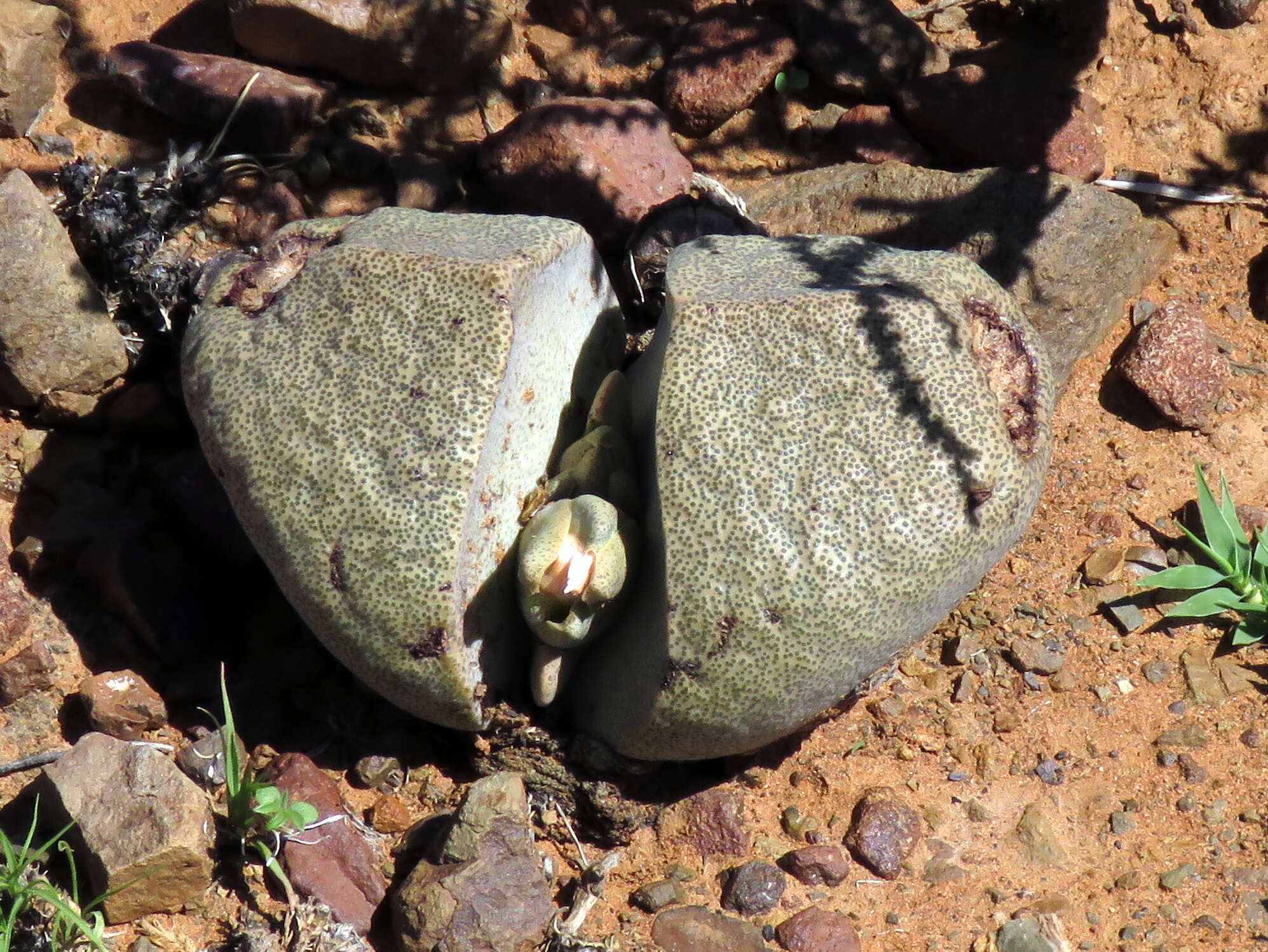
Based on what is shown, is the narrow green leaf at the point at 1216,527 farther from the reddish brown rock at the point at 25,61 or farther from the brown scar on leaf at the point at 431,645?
the reddish brown rock at the point at 25,61

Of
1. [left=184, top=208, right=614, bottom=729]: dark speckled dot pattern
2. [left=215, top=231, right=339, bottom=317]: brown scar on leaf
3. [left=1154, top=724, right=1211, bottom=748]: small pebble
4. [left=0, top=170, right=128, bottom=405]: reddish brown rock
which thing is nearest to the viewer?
[left=184, top=208, right=614, bottom=729]: dark speckled dot pattern

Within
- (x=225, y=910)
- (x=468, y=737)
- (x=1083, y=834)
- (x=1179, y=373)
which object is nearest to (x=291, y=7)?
(x=468, y=737)

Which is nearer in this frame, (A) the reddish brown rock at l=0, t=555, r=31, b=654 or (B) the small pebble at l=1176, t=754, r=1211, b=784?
(B) the small pebble at l=1176, t=754, r=1211, b=784

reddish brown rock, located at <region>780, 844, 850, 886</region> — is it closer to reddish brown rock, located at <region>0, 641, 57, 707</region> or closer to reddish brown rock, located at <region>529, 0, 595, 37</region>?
reddish brown rock, located at <region>0, 641, 57, 707</region>

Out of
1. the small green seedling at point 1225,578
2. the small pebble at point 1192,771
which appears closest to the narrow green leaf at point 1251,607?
the small green seedling at point 1225,578

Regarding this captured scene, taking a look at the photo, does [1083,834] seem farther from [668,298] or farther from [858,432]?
[668,298]

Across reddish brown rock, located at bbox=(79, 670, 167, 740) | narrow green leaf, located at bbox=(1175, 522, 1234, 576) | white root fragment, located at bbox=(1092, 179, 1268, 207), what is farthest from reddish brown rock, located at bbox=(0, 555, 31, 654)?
white root fragment, located at bbox=(1092, 179, 1268, 207)
